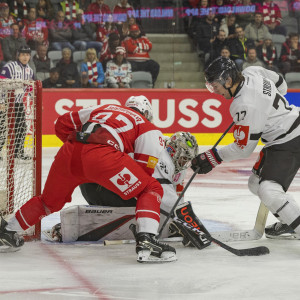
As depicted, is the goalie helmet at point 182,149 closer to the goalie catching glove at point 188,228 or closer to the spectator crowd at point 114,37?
the goalie catching glove at point 188,228

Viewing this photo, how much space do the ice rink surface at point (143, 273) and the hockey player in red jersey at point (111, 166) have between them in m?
0.15

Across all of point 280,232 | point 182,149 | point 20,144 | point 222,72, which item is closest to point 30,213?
point 20,144

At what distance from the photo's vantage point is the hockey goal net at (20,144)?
383cm

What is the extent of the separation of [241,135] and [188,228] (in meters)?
0.55

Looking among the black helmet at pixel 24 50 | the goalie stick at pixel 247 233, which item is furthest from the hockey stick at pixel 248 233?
the black helmet at pixel 24 50

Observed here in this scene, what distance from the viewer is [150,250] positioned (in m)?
3.28

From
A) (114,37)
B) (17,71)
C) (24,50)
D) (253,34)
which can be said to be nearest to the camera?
(17,71)

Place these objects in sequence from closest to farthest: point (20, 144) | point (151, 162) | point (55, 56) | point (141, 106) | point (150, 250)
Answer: point (150, 250) → point (151, 162) → point (141, 106) → point (20, 144) → point (55, 56)

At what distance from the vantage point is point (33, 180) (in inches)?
150

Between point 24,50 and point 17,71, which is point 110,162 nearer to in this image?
point 17,71

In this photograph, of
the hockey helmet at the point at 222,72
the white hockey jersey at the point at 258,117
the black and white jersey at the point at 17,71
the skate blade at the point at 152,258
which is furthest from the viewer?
the black and white jersey at the point at 17,71

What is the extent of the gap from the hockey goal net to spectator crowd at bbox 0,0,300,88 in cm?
428

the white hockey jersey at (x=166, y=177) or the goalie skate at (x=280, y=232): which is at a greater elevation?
the white hockey jersey at (x=166, y=177)

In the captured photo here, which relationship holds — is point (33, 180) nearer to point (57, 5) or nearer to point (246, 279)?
point (246, 279)
